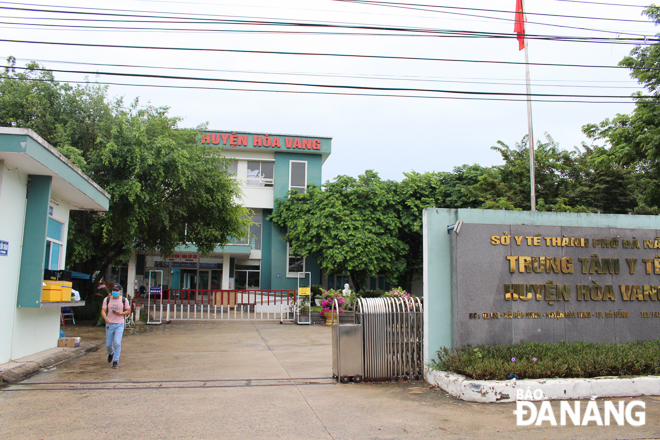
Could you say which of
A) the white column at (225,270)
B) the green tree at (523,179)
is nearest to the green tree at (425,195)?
the green tree at (523,179)

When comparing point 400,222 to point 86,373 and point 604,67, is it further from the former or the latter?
point 86,373

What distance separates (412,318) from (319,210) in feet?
64.0

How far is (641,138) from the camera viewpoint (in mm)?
15742

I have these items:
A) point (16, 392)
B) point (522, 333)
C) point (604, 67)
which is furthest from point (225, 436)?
point (604, 67)

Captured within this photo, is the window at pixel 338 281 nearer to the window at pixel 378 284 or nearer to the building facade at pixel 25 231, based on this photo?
the window at pixel 378 284

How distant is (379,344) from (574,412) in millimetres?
3290

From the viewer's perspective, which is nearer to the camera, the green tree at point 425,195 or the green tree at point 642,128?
the green tree at point 642,128

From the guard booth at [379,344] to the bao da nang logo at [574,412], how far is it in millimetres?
2140

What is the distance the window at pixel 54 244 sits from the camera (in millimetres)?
11375

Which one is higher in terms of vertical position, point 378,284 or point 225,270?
point 225,270

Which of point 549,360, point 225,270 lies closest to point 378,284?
point 225,270

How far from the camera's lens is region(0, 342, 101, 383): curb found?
27.2 ft

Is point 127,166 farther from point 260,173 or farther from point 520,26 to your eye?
point 260,173

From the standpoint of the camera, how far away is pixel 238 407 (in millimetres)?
7000
